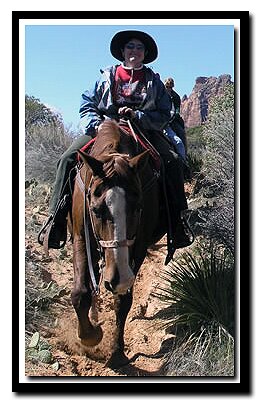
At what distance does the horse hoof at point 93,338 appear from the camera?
4.53m

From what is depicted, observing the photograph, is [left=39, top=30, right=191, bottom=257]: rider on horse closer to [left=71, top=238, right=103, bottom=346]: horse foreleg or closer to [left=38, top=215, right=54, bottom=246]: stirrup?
[left=38, top=215, right=54, bottom=246]: stirrup

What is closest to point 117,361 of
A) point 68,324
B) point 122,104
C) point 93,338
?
point 93,338

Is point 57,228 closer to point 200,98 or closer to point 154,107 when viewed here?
point 154,107

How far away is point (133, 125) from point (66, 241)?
0.65 meters

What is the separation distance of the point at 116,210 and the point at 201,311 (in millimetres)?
730

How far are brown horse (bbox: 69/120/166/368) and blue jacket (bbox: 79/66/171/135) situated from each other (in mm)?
82

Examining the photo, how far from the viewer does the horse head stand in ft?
13.6

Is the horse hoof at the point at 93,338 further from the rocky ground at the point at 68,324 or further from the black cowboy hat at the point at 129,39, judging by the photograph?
the black cowboy hat at the point at 129,39

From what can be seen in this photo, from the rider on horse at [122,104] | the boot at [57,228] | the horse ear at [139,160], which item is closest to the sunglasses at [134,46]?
the rider on horse at [122,104]

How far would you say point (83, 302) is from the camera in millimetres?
4523

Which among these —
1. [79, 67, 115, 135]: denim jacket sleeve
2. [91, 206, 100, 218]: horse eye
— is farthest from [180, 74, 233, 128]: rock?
[91, 206, 100, 218]: horse eye

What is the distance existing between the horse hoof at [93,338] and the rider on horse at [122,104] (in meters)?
0.46

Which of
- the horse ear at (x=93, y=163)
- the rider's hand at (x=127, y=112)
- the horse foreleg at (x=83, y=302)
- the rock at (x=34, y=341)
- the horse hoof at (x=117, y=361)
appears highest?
the rider's hand at (x=127, y=112)
